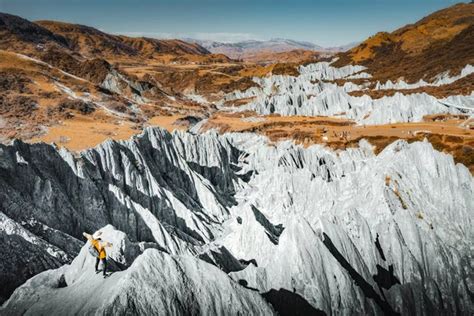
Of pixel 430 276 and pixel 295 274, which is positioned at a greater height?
pixel 295 274

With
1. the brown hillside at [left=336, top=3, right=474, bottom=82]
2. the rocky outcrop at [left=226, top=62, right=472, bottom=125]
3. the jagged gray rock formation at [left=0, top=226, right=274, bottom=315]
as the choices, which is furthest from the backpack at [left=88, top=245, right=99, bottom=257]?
the brown hillside at [left=336, top=3, right=474, bottom=82]

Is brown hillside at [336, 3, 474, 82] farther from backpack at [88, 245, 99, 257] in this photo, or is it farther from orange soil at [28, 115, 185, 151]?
backpack at [88, 245, 99, 257]

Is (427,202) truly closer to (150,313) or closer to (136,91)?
(150,313)

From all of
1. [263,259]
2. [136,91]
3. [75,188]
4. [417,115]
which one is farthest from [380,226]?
[136,91]

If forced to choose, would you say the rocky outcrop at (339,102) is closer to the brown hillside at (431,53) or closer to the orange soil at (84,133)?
the brown hillside at (431,53)

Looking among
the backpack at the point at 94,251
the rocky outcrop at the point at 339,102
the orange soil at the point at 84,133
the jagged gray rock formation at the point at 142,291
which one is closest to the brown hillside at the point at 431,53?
the rocky outcrop at the point at 339,102

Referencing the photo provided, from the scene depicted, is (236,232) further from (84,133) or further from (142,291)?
(84,133)

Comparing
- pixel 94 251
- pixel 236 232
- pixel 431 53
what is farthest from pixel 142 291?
pixel 431 53

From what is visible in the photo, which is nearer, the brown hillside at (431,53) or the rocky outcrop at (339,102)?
the rocky outcrop at (339,102)
